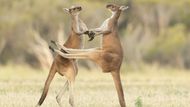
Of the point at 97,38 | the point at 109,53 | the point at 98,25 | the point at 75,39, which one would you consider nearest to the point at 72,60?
the point at 75,39

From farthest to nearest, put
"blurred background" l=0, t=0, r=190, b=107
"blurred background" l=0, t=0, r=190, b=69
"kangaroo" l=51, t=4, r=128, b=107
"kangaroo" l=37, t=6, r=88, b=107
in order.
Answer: "blurred background" l=0, t=0, r=190, b=69 < "blurred background" l=0, t=0, r=190, b=107 < "kangaroo" l=37, t=6, r=88, b=107 < "kangaroo" l=51, t=4, r=128, b=107

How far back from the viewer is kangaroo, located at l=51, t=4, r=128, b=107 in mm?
10242

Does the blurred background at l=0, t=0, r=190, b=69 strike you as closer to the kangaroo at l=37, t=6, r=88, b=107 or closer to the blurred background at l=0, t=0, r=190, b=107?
the blurred background at l=0, t=0, r=190, b=107

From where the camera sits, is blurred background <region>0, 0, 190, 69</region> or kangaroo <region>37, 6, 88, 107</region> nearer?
kangaroo <region>37, 6, 88, 107</region>

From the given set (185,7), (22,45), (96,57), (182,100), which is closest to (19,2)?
(22,45)

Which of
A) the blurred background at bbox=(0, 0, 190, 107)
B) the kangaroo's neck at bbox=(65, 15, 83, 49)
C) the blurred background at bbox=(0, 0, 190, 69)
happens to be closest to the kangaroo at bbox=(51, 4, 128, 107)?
the kangaroo's neck at bbox=(65, 15, 83, 49)

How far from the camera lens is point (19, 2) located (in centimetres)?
3200

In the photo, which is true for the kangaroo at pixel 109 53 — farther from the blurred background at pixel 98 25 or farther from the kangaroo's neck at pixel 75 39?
the blurred background at pixel 98 25

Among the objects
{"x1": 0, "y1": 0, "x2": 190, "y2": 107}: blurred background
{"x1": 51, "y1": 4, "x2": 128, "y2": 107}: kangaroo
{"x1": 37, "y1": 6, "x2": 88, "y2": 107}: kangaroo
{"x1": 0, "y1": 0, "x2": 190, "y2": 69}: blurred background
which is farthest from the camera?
{"x1": 0, "y1": 0, "x2": 190, "y2": 69}: blurred background

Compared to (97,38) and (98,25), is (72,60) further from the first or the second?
(98,25)

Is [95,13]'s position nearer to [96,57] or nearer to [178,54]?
[178,54]

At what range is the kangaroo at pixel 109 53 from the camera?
10242 mm

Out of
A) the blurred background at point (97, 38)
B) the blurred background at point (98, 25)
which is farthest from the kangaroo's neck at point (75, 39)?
the blurred background at point (98, 25)

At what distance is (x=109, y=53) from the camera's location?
Answer: 405 inches
